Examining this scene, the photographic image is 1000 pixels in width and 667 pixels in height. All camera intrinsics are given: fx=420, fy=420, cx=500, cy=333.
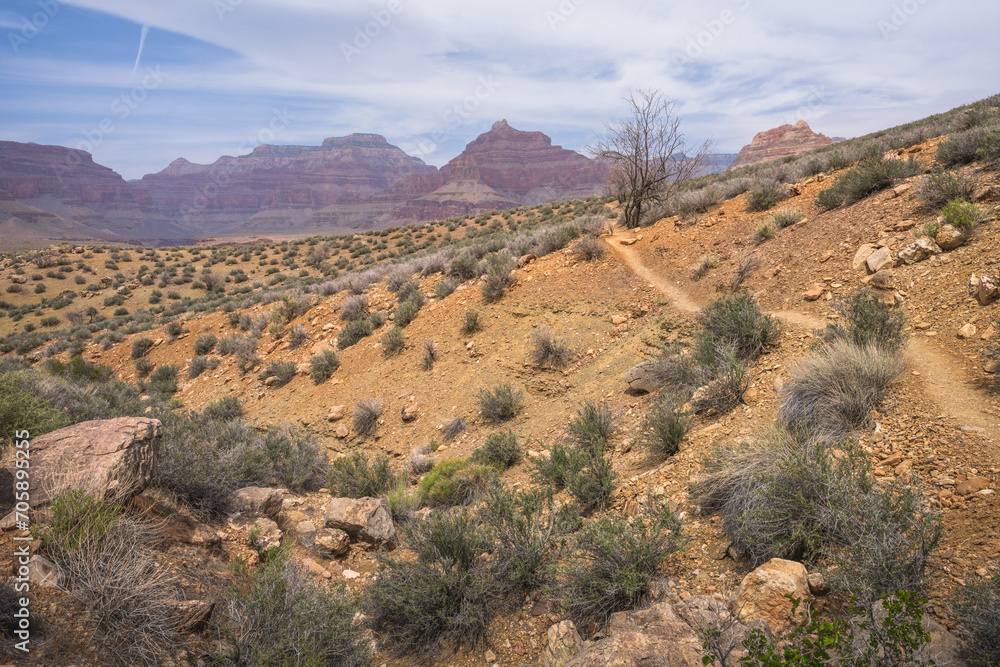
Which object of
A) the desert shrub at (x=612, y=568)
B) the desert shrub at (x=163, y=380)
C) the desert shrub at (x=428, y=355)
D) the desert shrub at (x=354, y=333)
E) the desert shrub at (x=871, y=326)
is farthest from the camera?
the desert shrub at (x=163, y=380)

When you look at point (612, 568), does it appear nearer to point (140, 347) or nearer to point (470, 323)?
point (470, 323)

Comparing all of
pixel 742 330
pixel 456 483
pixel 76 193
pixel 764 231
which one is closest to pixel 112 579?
pixel 456 483

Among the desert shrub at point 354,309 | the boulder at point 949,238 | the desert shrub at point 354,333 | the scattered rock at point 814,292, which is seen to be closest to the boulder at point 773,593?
the scattered rock at point 814,292

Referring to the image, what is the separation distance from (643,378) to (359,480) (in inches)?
177

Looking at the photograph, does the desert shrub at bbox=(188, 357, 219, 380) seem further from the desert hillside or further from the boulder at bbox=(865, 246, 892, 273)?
the boulder at bbox=(865, 246, 892, 273)

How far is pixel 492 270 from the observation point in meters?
11.1

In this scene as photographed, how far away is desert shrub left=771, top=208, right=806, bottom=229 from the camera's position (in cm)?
909

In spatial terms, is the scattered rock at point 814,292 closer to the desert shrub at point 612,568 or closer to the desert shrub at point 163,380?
the desert shrub at point 612,568

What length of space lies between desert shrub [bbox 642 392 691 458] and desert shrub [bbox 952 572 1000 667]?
265cm

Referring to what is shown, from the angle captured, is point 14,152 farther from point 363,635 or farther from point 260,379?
point 363,635

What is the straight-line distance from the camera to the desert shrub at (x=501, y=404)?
24.4 ft

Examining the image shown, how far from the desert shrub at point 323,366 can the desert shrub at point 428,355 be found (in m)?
2.59

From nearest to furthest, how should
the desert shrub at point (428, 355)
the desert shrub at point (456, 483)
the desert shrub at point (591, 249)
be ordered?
the desert shrub at point (456, 483) < the desert shrub at point (428, 355) < the desert shrub at point (591, 249)

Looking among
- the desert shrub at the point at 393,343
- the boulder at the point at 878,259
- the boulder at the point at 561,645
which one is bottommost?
the boulder at the point at 561,645
